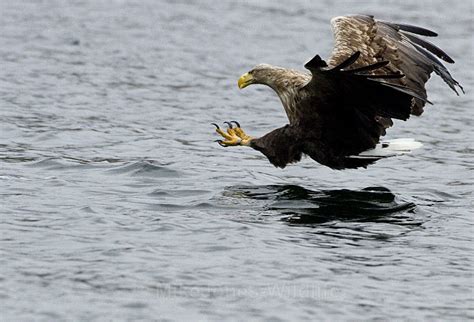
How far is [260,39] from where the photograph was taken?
50.7ft

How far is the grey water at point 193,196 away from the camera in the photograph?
596 cm

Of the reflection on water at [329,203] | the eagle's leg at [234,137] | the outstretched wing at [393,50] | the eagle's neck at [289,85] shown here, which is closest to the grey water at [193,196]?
Answer: the reflection on water at [329,203]

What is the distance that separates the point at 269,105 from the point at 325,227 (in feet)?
16.5

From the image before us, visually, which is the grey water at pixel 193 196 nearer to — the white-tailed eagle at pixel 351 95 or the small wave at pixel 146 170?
the small wave at pixel 146 170

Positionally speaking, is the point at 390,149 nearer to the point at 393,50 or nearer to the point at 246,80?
the point at 393,50

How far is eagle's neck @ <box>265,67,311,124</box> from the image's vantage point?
8180mm

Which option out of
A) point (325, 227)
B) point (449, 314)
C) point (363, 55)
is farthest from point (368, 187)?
point (449, 314)

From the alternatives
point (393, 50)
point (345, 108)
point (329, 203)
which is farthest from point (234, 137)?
point (393, 50)

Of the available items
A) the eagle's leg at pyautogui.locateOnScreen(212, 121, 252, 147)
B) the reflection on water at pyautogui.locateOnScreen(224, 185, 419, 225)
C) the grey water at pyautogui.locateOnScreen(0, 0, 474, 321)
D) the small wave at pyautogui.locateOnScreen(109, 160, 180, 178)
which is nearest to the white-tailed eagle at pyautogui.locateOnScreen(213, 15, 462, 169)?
the eagle's leg at pyautogui.locateOnScreen(212, 121, 252, 147)

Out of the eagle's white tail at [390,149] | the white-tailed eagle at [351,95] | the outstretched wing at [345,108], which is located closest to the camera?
the outstretched wing at [345,108]

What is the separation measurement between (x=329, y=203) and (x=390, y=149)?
1.86 feet

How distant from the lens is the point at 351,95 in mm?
7656

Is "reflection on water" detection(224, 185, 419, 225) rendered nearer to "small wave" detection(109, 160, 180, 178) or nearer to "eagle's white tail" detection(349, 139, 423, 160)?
"eagle's white tail" detection(349, 139, 423, 160)

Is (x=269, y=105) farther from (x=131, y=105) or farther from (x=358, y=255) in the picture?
(x=358, y=255)
